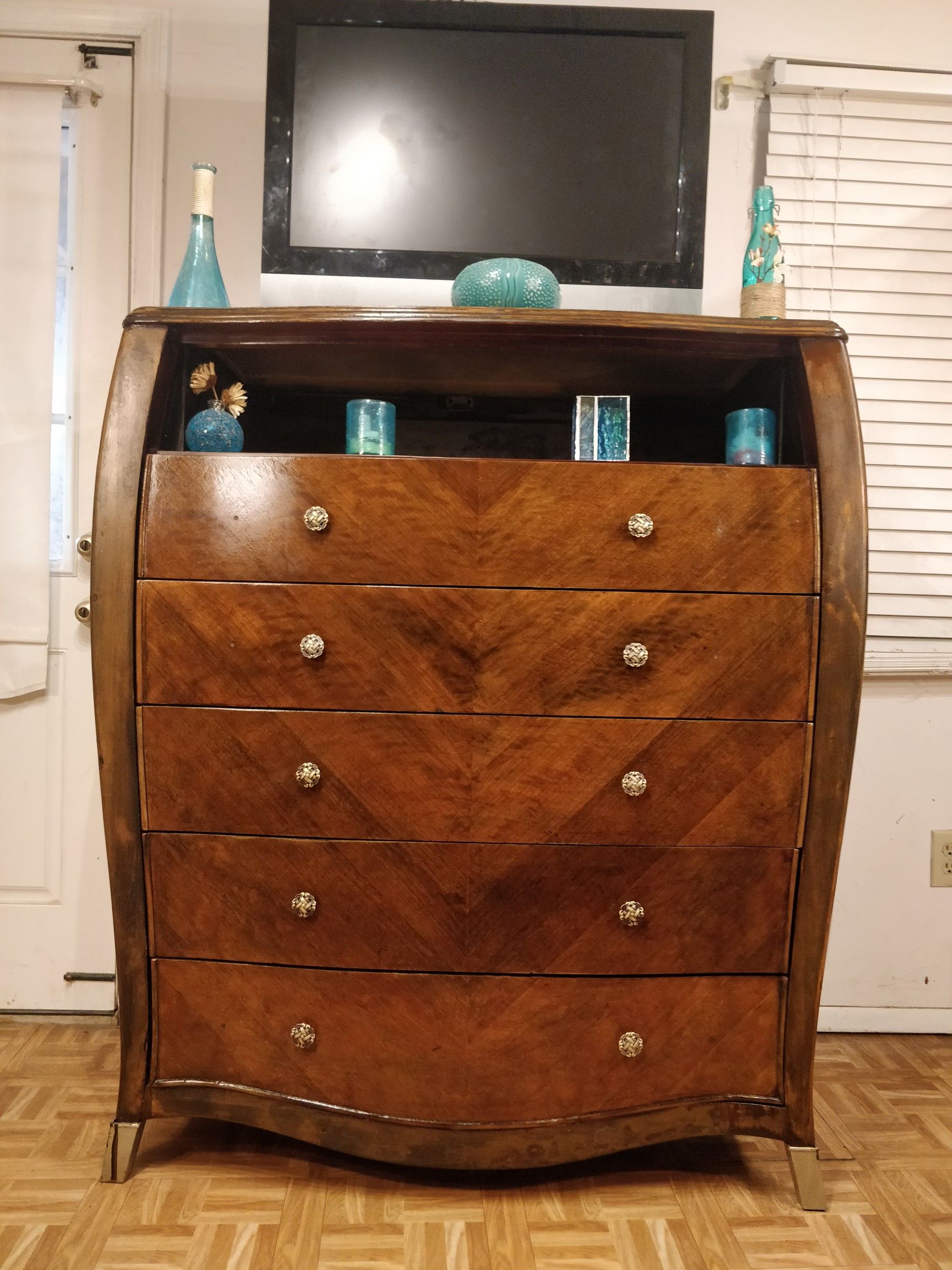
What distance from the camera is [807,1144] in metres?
1.29

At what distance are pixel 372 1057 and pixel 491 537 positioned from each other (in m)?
0.77

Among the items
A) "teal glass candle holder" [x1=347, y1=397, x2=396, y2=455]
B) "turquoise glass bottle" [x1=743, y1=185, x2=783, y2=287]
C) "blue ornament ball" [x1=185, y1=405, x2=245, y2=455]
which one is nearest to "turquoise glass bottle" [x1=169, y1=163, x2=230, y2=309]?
"blue ornament ball" [x1=185, y1=405, x2=245, y2=455]

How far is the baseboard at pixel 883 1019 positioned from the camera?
1.92m

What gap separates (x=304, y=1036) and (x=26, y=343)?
152cm

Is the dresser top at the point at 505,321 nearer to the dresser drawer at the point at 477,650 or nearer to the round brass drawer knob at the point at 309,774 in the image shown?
the dresser drawer at the point at 477,650

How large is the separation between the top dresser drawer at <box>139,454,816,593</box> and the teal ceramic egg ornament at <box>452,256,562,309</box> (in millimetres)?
374

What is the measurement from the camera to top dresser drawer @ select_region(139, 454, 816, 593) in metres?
1.24

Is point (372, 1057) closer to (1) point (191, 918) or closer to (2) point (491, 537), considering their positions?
(1) point (191, 918)

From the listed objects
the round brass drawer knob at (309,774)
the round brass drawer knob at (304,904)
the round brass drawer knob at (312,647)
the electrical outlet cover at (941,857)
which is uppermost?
the round brass drawer knob at (312,647)

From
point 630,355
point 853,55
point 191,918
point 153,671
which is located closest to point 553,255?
point 630,355

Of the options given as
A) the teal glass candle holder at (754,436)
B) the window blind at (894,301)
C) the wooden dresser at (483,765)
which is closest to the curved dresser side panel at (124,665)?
the wooden dresser at (483,765)

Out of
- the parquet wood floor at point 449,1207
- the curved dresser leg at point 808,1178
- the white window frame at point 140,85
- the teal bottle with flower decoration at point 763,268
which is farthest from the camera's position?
the white window frame at point 140,85

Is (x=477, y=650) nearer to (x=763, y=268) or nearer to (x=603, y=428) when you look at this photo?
(x=603, y=428)

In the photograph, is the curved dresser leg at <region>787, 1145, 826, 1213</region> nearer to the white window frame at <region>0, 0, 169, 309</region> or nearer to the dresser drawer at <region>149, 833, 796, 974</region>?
the dresser drawer at <region>149, 833, 796, 974</region>
